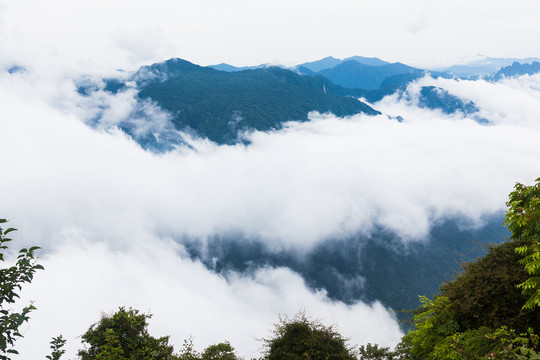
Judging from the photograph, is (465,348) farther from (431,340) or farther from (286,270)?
(286,270)

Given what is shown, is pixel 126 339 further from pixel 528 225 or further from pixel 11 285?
pixel 528 225

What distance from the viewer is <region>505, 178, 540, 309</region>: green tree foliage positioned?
12531 millimetres

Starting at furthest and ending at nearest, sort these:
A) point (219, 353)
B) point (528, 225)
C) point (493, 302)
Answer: point (219, 353), point (493, 302), point (528, 225)

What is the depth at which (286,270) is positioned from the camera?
195 m

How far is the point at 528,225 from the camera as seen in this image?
13.9 m

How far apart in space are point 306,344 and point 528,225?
49.1 ft

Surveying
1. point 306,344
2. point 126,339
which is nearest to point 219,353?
point 126,339

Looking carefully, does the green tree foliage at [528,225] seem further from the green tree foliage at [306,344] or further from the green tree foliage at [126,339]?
the green tree foliage at [126,339]

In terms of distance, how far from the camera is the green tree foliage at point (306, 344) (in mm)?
20500

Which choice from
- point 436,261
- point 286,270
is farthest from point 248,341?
point 436,261

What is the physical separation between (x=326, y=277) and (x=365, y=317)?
3281 centimetres

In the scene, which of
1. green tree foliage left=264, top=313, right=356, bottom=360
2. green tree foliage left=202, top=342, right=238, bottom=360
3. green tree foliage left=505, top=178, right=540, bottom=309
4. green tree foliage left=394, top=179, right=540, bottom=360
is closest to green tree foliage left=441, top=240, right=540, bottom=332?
green tree foliage left=394, top=179, right=540, bottom=360

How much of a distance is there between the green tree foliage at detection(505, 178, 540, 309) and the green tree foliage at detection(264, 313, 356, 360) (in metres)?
12.0

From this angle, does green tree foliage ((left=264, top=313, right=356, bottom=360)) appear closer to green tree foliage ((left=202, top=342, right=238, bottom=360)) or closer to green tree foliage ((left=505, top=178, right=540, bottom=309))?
green tree foliage ((left=202, top=342, right=238, bottom=360))
